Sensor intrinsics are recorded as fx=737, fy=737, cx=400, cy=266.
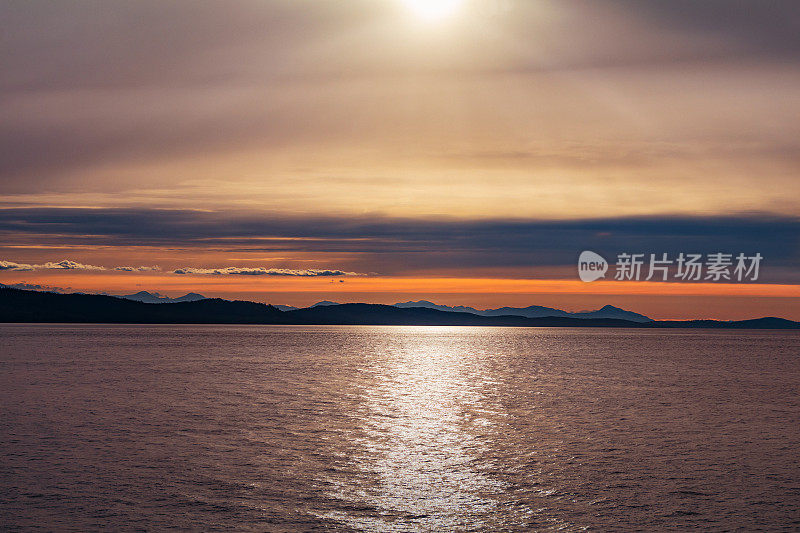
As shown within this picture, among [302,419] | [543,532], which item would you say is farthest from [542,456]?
[302,419]

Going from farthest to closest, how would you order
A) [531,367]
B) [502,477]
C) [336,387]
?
[531,367]
[336,387]
[502,477]

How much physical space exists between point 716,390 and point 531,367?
3882cm

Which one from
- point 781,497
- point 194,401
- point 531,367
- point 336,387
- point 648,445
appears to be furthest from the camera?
point 531,367

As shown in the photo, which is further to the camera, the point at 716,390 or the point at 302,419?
the point at 716,390

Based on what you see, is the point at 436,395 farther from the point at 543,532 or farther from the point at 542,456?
the point at 543,532

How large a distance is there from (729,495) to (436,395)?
124 feet

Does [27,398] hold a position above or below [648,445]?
below

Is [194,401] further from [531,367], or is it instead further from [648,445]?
[531,367]

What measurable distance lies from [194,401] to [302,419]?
47.2 ft

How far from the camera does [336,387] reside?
6938 cm

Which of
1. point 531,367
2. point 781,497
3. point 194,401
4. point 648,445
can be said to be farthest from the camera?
point 531,367

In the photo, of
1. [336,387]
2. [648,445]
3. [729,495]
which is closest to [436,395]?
[336,387]

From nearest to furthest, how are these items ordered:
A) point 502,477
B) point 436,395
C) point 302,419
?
1. point 502,477
2. point 302,419
3. point 436,395

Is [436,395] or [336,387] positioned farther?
[336,387]
